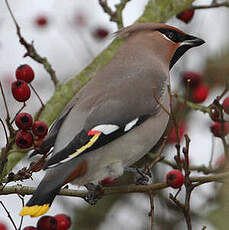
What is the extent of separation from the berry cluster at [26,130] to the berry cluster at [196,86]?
116cm

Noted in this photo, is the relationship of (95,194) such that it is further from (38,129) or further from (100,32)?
(100,32)

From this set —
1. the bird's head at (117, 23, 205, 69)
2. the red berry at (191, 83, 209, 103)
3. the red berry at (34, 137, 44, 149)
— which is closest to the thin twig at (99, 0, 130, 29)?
the bird's head at (117, 23, 205, 69)

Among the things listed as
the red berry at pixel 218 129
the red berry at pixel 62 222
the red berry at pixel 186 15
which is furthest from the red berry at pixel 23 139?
the red berry at pixel 186 15

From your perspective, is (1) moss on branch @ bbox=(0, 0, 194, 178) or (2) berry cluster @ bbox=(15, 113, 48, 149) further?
(1) moss on branch @ bbox=(0, 0, 194, 178)

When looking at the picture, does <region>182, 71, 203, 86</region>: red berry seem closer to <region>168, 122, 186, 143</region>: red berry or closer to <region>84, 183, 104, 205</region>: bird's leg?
<region>168, 122, 186, 143</region>: red berry

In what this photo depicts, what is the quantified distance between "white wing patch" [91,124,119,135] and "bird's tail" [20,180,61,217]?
358 millimetres

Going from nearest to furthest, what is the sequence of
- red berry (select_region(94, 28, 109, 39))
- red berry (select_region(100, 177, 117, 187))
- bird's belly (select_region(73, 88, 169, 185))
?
1. bird's belly (select_region(73, 88, 169, 185))
2. red berry (select_region(100, 177, 117, 187))
3. red berry (select_region(94, 28, 109, 39))

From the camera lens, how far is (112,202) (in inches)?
172

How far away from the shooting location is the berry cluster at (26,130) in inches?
95.1

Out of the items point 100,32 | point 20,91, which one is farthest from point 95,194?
point 100,32

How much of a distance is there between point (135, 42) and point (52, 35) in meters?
2.90

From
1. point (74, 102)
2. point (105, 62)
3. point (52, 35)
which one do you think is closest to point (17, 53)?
point (52, 35)

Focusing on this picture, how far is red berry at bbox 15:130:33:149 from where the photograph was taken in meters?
2.41

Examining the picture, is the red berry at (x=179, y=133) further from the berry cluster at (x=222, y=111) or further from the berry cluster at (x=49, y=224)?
the berry cluster at (x=49, y=224)
